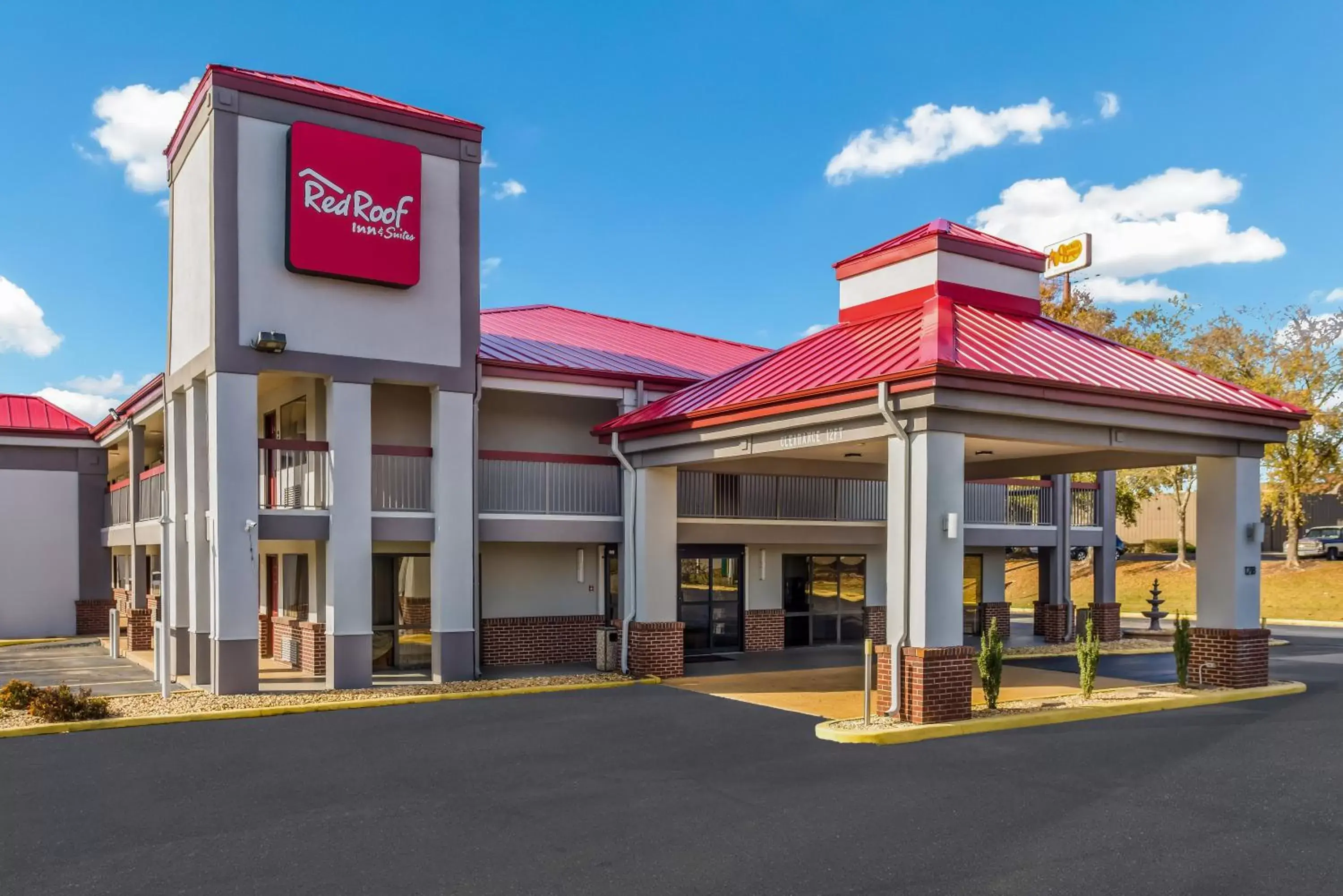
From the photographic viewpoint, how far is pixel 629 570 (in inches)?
760

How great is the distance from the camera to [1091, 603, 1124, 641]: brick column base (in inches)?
1059

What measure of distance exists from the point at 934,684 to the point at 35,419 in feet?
84.9

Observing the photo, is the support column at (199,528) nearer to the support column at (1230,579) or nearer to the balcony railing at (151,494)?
the balcony railing at (151,494)

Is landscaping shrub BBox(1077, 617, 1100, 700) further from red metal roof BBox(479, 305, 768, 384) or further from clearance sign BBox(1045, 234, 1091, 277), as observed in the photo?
clearance sign BBox(1045, 234, 1091, 277)

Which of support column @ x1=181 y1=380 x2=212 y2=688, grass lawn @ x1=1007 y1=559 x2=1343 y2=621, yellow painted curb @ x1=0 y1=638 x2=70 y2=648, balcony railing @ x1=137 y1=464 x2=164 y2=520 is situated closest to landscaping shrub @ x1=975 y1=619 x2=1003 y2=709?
support column @ x1=181 y1=380 x2=212 y2=688

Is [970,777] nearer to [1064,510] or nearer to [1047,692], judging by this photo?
[1047,692]

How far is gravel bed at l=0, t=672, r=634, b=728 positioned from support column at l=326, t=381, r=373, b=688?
577mm

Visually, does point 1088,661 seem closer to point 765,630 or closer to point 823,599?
point 765,630

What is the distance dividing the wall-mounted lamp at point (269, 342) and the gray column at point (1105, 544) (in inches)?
784

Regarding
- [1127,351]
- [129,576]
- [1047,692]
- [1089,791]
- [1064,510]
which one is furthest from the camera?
[129,576]

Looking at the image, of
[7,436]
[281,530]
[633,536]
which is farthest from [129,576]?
[633,536]

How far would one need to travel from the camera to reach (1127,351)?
59.7ft

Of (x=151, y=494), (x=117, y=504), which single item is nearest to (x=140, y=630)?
(x=151, y=494)

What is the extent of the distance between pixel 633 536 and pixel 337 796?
9408 mm
